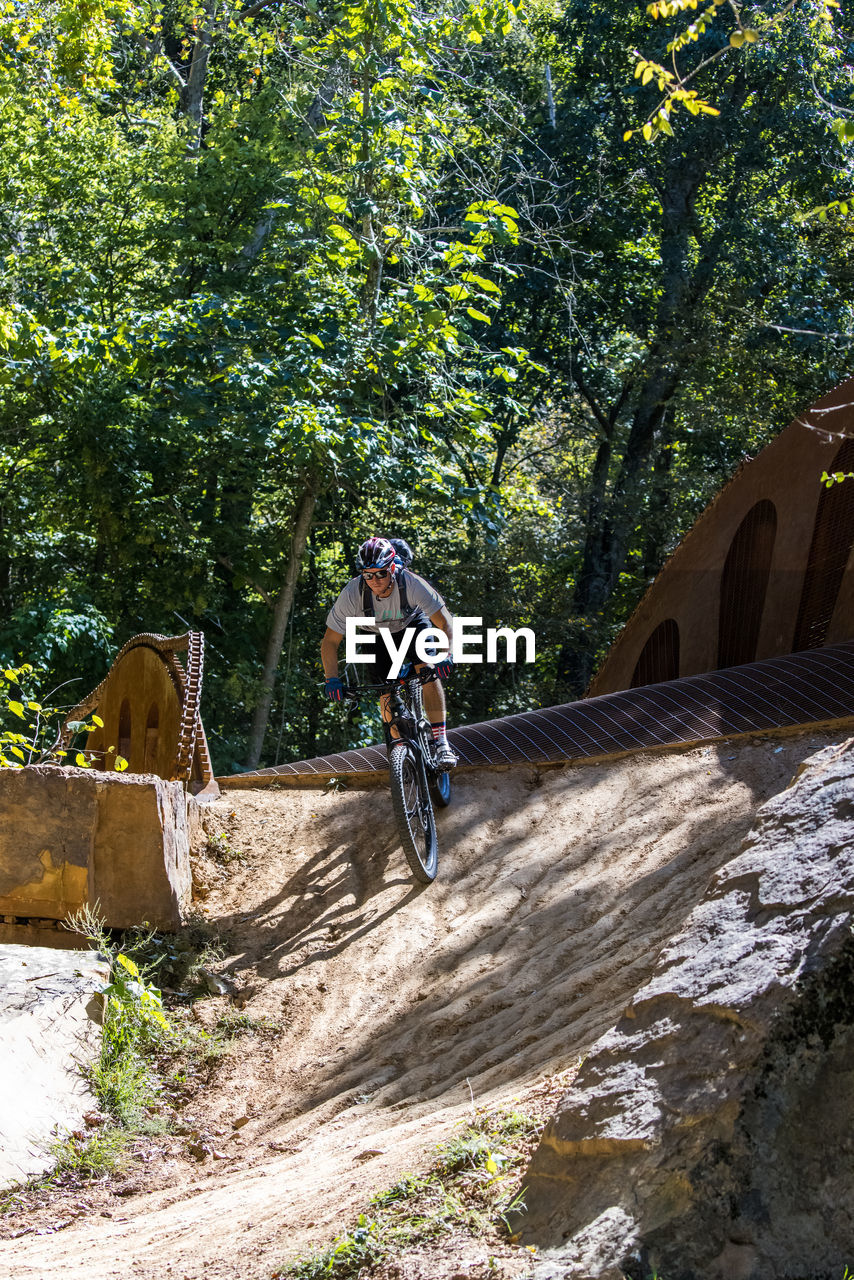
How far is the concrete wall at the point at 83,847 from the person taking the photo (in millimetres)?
6660

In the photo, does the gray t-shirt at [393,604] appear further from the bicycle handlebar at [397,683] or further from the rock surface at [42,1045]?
the rock surface at [42,1045]

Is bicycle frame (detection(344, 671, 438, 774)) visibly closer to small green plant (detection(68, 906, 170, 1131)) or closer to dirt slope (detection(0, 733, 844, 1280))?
dirt slope (detection(0, 733, 844, 1280))

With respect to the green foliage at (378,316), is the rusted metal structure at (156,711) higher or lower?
lower

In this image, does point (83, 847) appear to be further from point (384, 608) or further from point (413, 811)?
point (384, 608)

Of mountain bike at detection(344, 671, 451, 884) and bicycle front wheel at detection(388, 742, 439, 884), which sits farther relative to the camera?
mountain bike at detection(344, 671, 451, 884)

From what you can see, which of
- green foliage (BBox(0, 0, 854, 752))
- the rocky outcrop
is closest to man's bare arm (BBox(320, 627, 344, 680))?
the rocky outcrop

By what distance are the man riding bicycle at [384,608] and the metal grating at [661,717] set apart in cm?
165

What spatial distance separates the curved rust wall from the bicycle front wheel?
205 inches

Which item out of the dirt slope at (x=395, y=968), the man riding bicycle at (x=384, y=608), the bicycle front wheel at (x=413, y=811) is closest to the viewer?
the dirt slope at (x=395, y=968)

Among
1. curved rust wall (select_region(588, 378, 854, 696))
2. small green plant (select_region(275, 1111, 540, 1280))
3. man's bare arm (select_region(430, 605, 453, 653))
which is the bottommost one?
small green plant (select_region(275, 1111, 540, 1280))

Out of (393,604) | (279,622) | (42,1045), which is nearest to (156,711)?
(393,604)

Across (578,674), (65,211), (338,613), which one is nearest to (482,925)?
(338,613)

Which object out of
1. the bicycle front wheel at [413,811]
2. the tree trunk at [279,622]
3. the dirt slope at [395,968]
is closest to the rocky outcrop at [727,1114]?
the dirt slope at [395,968]

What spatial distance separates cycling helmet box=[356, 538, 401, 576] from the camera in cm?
641
